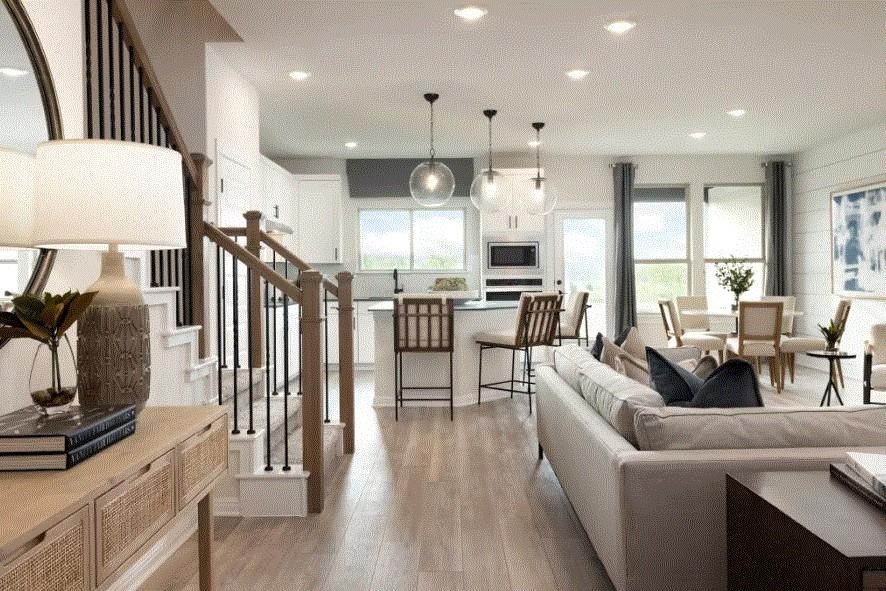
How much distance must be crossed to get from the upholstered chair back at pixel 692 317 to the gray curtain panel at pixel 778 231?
1350 millimetres

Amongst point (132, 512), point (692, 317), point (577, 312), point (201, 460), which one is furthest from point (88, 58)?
point (692, 317)

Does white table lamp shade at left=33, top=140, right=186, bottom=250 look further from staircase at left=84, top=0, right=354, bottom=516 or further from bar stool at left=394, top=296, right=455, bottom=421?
bar stool at left=394, top=296, right=455, bottom=421

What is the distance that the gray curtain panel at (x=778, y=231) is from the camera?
8750mm

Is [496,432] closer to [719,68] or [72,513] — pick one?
[719,68]

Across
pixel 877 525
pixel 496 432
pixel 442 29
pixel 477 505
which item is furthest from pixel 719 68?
pixel 877 525

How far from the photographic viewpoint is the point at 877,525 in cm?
147

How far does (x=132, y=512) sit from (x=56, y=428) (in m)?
0.24

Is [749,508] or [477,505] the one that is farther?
[477,505]

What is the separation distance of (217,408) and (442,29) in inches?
120

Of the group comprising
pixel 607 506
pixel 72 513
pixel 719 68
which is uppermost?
pixel 719 68

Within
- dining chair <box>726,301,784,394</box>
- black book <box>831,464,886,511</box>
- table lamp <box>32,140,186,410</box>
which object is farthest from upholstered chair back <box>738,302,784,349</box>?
table lamp <box>32,140,186,410</box>

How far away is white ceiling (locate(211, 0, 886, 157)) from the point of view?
4105 mm

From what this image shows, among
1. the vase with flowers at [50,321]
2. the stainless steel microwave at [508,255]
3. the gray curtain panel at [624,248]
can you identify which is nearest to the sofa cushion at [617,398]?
the vase with flowers at [50,321]

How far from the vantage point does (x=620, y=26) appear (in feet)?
13.9
